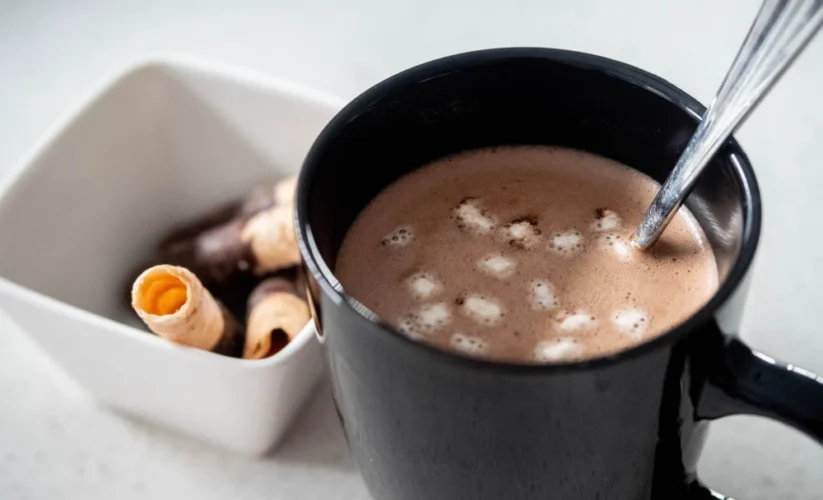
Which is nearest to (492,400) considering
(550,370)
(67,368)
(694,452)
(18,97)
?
(550,370)

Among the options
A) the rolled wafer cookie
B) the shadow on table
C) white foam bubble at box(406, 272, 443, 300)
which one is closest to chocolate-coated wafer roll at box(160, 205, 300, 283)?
the rolled wafer cookie

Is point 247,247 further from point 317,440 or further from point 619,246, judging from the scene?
point 619,246

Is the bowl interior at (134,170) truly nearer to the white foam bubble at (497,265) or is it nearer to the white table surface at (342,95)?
the white table surface at (342,95)

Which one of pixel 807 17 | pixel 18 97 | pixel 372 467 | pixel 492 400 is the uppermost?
pixel 807 17

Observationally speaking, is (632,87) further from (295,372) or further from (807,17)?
(295,372)

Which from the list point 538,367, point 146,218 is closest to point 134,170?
point 146,218

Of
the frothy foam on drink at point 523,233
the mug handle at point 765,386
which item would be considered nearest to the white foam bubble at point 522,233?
the frothy foam on drink at point 523,233
